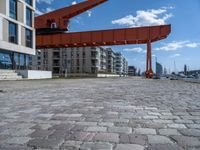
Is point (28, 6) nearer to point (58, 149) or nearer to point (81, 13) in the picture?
point (81, 13)

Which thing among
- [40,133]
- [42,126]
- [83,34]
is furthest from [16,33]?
[40,133]

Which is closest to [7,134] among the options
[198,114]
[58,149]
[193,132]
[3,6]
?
[58,149]

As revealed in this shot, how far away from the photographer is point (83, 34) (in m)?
35.3

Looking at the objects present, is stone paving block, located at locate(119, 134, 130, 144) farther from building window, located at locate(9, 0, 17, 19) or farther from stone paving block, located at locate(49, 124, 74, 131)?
building window, located at locate(9, 0, 17, 19)

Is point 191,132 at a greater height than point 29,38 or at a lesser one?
lesser

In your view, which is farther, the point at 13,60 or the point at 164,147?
the point at 13,60

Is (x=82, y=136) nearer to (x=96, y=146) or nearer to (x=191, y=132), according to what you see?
(x=96, y=146)

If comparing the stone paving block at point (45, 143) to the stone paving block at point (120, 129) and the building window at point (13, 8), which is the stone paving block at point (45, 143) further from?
the building window at point (13, 8)

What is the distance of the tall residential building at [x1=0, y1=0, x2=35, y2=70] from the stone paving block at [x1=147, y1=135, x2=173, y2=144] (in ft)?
82.3

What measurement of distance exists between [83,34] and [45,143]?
33395 millimetres

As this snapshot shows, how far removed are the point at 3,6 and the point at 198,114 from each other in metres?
26.0

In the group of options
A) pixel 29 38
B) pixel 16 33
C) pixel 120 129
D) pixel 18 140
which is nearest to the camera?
pixel 18 140

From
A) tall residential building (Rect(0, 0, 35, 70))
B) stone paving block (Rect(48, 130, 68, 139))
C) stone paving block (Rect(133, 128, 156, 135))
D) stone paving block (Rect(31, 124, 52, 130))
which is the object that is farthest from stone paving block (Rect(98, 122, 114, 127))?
tall residential building (Rect(0, 0, 35, 70))

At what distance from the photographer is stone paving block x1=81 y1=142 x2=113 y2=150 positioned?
2605 millimetres
